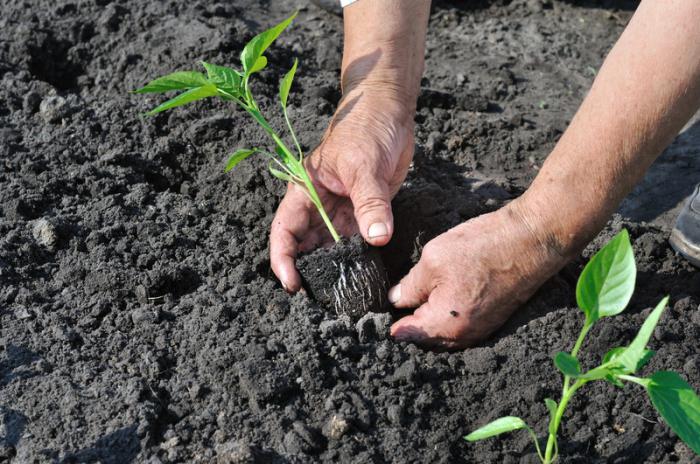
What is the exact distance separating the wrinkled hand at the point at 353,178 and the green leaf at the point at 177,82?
1.72ft

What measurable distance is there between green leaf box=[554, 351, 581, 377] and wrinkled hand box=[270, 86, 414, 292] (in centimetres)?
92

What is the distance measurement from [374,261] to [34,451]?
3.57 ft

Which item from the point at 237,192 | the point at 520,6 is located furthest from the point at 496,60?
the point at 237,192

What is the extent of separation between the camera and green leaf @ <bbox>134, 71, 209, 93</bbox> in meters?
2.11

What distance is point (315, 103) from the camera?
131 inches

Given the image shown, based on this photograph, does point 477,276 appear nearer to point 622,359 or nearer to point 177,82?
point 622,359

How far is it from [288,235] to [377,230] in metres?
0.34

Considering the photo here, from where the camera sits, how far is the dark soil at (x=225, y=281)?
75.9 inches

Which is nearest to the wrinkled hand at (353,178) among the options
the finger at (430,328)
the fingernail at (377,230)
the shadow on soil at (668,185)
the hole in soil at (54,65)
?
the fingernail at (377,230)

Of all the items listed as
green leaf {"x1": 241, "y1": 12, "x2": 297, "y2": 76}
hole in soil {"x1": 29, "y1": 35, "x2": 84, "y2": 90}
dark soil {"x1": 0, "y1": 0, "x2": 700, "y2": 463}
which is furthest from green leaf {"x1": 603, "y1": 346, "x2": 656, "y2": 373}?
hole in soil {"x1": 29, "y1": 35, "x2": 84, "y2": 90}

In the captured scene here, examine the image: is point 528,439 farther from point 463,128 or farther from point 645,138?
point 463,128

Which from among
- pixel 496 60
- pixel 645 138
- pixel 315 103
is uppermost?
pixel 645 138

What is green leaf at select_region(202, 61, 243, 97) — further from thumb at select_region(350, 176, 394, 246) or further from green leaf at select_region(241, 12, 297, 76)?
thumb at select_region(350, 176, 394, 246)

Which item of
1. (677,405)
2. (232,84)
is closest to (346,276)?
(232,84)
